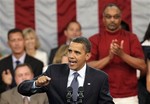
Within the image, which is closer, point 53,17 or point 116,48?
point 116,48

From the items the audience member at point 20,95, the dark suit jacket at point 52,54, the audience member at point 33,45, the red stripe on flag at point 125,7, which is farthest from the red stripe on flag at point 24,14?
the audience member at point 20,95

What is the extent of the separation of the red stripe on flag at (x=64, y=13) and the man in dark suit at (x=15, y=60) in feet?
2.19

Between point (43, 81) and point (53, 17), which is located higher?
point (53, 17)

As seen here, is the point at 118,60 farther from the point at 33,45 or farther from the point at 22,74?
the point at 33,45

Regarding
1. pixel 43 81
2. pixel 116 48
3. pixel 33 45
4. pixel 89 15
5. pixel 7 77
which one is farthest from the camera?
pixel 89 15

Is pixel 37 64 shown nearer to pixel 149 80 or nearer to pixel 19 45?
pixel 19 45

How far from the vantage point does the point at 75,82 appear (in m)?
4.63

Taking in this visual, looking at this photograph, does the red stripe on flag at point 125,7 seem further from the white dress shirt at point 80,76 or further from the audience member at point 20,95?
the white dress shirt at point 80,76

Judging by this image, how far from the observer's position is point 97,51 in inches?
223

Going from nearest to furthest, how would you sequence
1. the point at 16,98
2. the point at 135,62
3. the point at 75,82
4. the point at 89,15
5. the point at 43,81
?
1. the point at 43,81
2. the point at 75,82
3. the point at 135,62
4. the point at 16,98
5. the point at 89,15

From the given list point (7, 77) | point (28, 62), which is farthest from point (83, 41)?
point (28, 62)

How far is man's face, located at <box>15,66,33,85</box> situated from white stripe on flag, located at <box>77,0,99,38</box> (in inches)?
51.2

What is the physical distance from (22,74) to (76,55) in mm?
1625

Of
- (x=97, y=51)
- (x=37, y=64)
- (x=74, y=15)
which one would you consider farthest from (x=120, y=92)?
(x=74, y=15)
